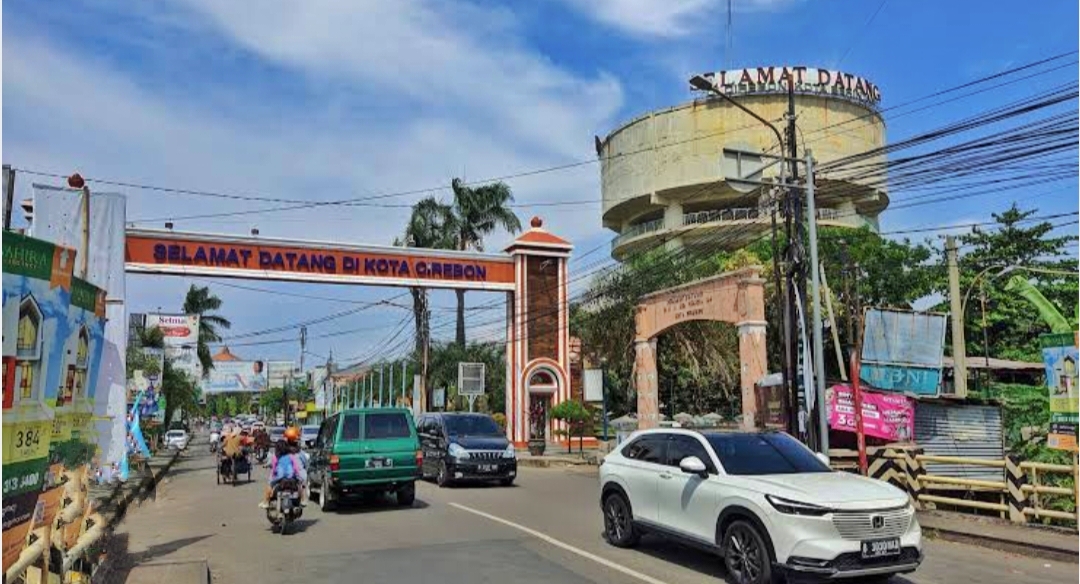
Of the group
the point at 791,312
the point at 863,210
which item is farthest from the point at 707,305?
the point at 863,210

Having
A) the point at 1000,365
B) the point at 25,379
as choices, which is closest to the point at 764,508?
the point at 25,379

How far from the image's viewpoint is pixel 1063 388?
11992mm

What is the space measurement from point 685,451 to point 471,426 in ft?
39.9

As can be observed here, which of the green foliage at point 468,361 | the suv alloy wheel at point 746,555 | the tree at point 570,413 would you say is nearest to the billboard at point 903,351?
the suv alloy wheel at point 746,555

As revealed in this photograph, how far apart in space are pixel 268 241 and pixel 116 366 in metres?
21.4

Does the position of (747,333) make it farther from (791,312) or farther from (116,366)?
(116,366)

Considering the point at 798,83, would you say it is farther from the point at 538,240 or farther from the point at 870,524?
the point at 870,524

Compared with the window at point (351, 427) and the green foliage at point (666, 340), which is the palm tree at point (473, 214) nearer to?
the green foliage at point (666, 340)

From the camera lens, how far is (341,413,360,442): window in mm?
15250

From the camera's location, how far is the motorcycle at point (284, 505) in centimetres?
1256

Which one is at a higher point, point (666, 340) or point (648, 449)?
point (666, 340)

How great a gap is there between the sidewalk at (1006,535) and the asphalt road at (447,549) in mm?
222

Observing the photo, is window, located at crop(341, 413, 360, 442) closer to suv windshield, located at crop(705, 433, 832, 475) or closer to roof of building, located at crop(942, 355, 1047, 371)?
suv windshield, located at crop(705, 433, 832, 475)

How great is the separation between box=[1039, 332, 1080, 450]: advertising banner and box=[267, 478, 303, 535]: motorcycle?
11.1 metres
